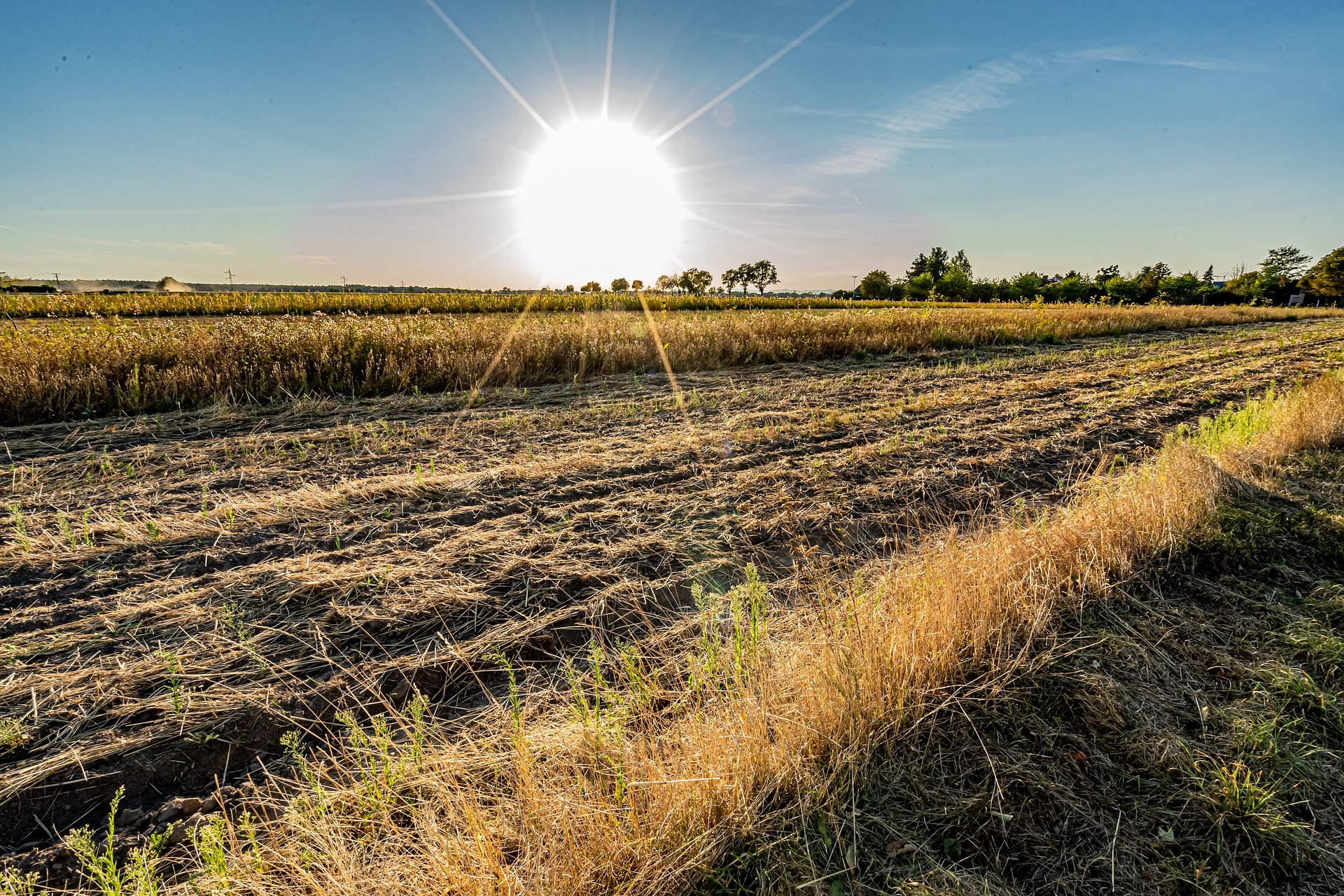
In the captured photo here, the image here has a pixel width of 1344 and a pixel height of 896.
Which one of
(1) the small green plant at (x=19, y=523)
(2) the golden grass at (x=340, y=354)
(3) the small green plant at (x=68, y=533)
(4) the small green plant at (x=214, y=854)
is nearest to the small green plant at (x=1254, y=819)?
(4) the small green plant at (x=214, y=854)

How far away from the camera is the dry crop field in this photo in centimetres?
224

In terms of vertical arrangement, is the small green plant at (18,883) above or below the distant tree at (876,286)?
below

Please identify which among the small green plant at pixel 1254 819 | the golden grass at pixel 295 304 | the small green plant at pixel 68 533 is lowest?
the small green plant at pixel 1254 819

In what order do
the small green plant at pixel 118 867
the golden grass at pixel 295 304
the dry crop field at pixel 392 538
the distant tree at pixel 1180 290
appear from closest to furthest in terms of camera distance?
the small green plant at pixel 118 867 < the dry crop field at pixel 392 538 < the golden grass at pixel 295 304 < the distant tree at pixel 1180 290

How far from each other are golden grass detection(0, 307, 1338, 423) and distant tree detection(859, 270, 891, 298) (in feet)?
248

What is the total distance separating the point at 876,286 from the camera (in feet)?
268

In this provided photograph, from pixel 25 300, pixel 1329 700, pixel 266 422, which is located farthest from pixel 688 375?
pixel 25 300

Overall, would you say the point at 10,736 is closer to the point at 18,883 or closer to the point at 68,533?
the point at 18,883

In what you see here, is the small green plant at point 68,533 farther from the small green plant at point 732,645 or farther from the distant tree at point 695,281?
the distant tree at point 695,281

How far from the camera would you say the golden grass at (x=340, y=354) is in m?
6.55

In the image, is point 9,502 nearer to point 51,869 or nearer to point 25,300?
point 51,869

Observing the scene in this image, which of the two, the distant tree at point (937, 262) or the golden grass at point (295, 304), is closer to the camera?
the golden grass at point (295, 304)

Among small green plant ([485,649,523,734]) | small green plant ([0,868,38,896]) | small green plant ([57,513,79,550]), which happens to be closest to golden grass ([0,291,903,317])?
small green plant ([57,513,79,550])

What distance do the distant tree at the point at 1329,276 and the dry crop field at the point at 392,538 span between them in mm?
85586
